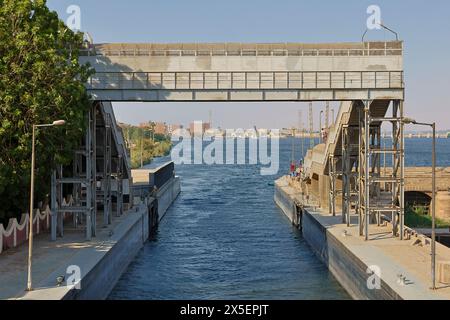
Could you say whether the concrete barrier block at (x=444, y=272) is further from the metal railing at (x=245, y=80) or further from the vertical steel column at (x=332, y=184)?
the vertical steel column at (x=332, y=184)

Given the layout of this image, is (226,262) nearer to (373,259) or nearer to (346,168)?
(346,168)

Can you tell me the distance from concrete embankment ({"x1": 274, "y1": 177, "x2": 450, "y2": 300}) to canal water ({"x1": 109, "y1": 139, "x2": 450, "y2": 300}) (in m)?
1.57

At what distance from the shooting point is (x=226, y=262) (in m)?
52.0

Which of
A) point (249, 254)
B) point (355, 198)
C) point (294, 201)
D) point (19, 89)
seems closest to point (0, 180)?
point (19, 89)

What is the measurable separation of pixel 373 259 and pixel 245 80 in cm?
1665

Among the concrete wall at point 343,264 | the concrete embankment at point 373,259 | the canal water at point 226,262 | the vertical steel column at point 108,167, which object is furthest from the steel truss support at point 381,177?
the vertical steel column at point 108,167

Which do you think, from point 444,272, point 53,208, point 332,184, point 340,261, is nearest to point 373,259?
point 444,272

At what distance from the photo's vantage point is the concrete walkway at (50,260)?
3022 cm

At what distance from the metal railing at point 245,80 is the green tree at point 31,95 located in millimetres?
3976

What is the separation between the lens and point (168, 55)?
46562 mm

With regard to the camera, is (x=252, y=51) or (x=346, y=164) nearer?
(x=252, y=51)

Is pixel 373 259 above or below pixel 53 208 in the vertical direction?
below
